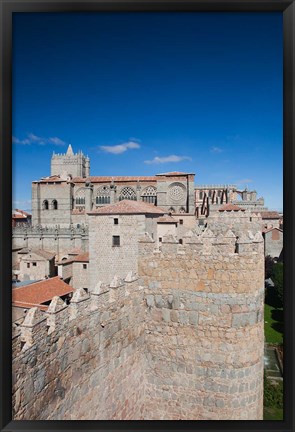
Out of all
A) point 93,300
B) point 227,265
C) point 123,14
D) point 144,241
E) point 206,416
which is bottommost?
point 206,416

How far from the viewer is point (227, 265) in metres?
3.12

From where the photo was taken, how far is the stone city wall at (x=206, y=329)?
3102 millimetres

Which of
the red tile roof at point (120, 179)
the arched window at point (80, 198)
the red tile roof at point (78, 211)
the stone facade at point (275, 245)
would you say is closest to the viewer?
the stone facade at point (275, 245)

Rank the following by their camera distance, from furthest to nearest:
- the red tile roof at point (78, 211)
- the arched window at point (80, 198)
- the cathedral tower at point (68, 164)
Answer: the cathedral tower at point (68, 164)
the arched window at point (80, 198)
the red tile roof at point (78, 211)

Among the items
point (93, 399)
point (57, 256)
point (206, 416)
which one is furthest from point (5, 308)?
point (57, 256)

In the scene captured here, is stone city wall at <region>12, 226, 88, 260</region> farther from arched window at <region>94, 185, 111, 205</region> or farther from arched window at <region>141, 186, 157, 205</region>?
arched window at <region>141, 186, 157, 205</region>

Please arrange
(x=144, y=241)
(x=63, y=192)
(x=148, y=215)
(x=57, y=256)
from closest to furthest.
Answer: (x=144, y=241), (x=148, y=215), (x=57, y=256), (x=63, y=192)

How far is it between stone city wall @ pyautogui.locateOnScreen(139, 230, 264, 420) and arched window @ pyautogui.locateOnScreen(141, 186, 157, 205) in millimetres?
15255

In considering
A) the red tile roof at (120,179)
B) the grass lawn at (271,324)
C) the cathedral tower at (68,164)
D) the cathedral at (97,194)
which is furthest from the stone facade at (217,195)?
the grass lawn at (271,324)

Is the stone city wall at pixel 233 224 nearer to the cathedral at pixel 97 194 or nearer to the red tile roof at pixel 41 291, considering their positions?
the red tile roof at pixel 41 291

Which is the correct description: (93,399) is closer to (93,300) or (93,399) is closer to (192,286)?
(93,300)

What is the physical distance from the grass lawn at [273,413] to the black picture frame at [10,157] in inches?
1.6

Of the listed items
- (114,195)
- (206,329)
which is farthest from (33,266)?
(114,195)

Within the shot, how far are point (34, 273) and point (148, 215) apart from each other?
4919 mm
